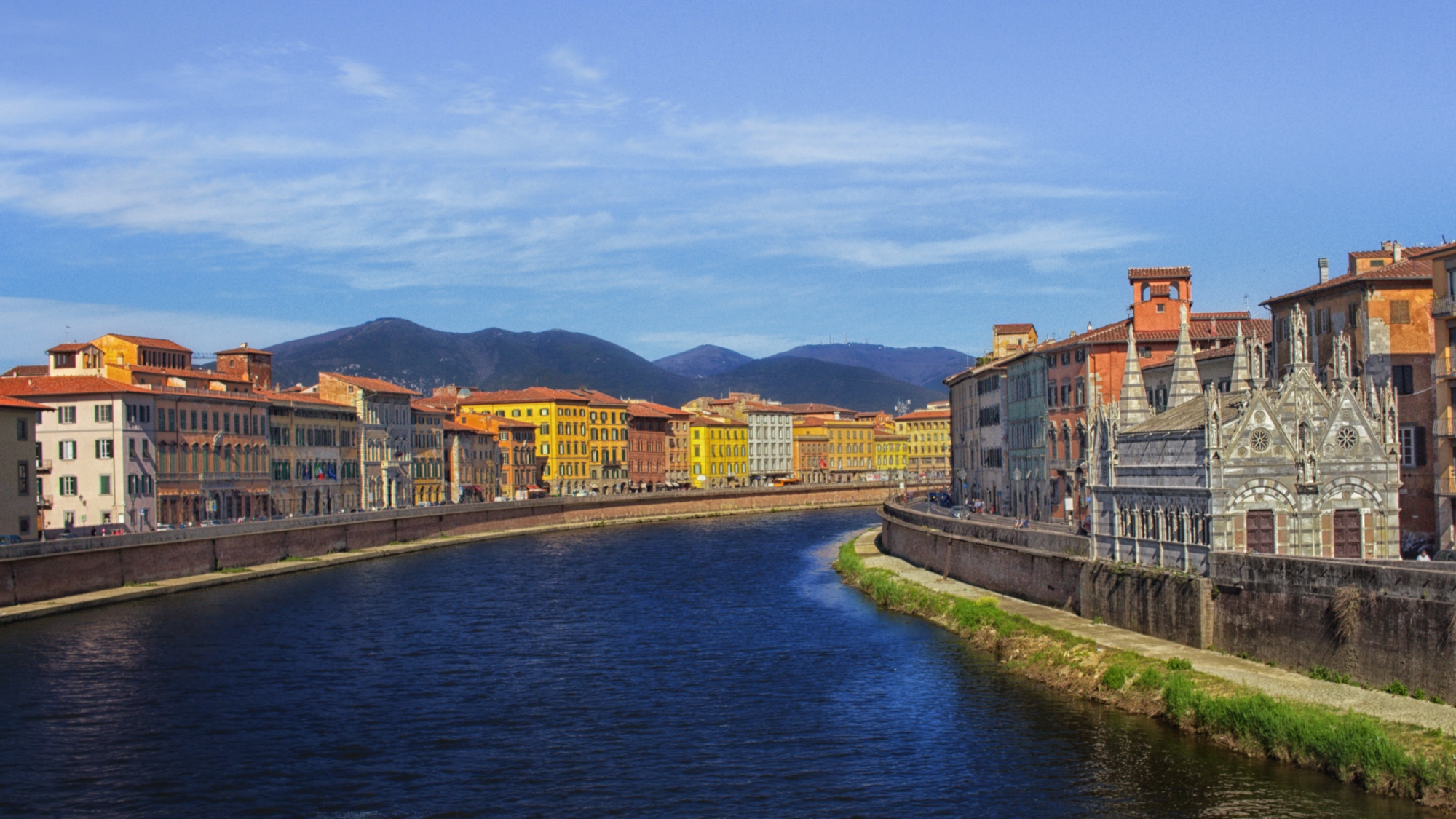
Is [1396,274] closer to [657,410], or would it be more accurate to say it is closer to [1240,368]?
[1240,368]

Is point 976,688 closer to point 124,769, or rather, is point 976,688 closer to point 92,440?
point 124,769

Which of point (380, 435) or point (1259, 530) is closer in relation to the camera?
point (1259, 530)

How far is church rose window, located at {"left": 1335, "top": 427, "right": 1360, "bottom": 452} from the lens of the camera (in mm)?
39250

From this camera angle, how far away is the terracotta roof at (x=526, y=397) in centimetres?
16325

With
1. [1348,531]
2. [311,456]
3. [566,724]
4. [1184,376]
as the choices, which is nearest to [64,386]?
[311,456]

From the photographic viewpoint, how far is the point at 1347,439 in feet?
129

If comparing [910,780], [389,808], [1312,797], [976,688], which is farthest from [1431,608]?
[389,808]

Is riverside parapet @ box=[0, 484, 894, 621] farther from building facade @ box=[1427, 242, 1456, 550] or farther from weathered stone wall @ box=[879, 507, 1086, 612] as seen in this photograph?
building facade @ box=[1427, 242, 1456, 550]

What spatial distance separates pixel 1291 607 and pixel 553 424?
439ft

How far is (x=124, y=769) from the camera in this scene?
105 ft

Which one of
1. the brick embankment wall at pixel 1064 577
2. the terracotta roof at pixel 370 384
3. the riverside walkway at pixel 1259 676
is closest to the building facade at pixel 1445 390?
the brick embankment wall at pixel 1064 577

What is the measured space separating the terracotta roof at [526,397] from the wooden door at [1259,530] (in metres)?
127

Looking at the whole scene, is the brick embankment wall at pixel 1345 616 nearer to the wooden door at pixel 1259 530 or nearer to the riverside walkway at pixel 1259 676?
the riverside walkway at pixel 1259 676

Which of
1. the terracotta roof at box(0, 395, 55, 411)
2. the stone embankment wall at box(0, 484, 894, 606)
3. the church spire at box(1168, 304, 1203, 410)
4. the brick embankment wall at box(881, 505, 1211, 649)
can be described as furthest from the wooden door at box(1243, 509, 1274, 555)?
the terracotta roof at box(0, 395, 55, 411)
